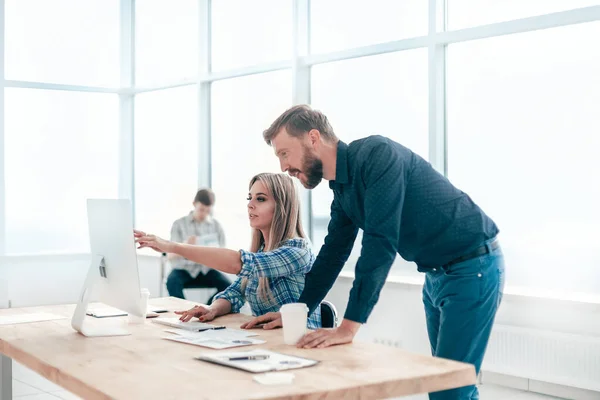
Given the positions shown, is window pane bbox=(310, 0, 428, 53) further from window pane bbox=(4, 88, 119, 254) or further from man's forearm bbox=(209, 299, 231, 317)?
window pane bbox=(4, 88, 119, 254)

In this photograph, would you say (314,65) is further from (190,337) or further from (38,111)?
(190,337)

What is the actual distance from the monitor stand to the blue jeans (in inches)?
39.7

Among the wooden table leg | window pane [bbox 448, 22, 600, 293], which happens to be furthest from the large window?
the wooden table leg

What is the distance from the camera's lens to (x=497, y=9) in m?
4.84

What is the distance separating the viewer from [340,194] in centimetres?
250

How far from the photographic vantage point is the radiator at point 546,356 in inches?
160

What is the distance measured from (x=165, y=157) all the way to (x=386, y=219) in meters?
6.10

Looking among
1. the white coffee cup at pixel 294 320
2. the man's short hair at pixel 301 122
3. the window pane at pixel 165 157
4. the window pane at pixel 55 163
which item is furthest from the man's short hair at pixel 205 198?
the white coffee cup at pixel 294 320

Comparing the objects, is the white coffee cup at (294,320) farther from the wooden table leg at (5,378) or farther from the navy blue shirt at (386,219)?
the wooden table leg at (5,378)

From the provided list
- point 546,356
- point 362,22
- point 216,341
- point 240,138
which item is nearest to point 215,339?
point 216,341

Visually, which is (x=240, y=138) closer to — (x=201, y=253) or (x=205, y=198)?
(x=205, y=198)

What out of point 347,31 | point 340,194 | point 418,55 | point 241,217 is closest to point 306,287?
point 340,194

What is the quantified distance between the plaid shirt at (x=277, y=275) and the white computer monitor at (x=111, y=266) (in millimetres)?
395

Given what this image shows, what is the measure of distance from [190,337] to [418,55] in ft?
11.5
